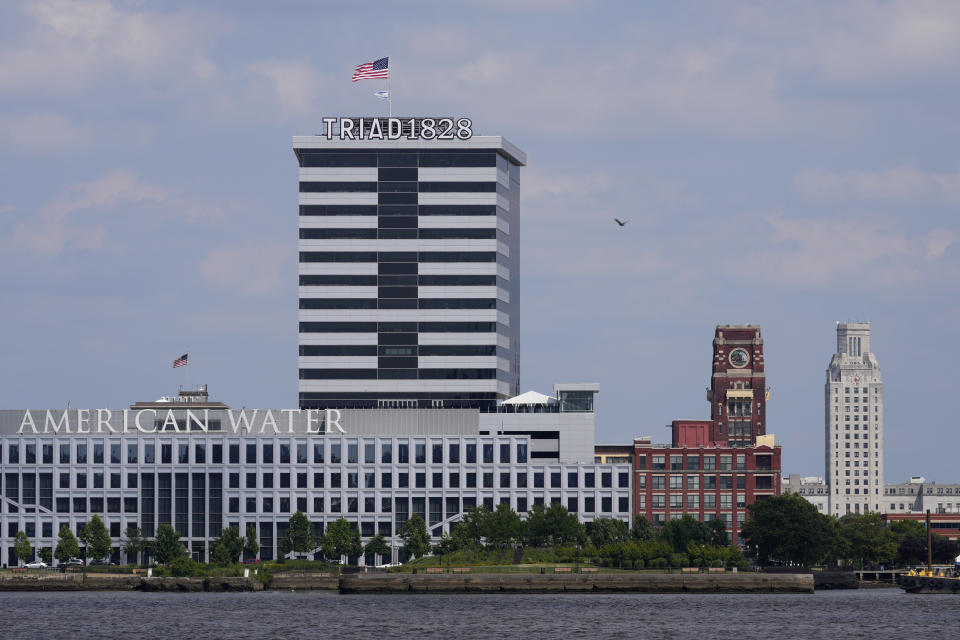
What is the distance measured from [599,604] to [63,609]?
60475 millimetres

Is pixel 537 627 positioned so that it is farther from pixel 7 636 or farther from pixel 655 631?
pixel 7 636

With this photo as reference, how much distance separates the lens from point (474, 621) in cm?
16812

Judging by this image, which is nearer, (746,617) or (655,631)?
(655,631)

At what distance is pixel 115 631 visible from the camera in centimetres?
15788

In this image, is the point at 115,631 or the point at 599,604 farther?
the point at 599,604

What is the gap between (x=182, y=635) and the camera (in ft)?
502

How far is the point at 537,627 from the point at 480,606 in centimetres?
3150

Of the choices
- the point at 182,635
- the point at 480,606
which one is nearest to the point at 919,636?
the point at 480,606

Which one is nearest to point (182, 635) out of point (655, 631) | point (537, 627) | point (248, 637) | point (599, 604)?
point (248, 637)

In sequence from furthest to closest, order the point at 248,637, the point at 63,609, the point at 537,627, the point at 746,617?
the point at 63,609
the point at 746,617
the point at 537,627
the point at 248,637

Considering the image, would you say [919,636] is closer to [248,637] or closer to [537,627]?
[537,627]

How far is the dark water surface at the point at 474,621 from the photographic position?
15488cm

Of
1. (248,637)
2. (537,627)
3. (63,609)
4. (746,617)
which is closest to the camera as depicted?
(248,637)

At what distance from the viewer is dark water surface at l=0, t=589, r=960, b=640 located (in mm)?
154875
